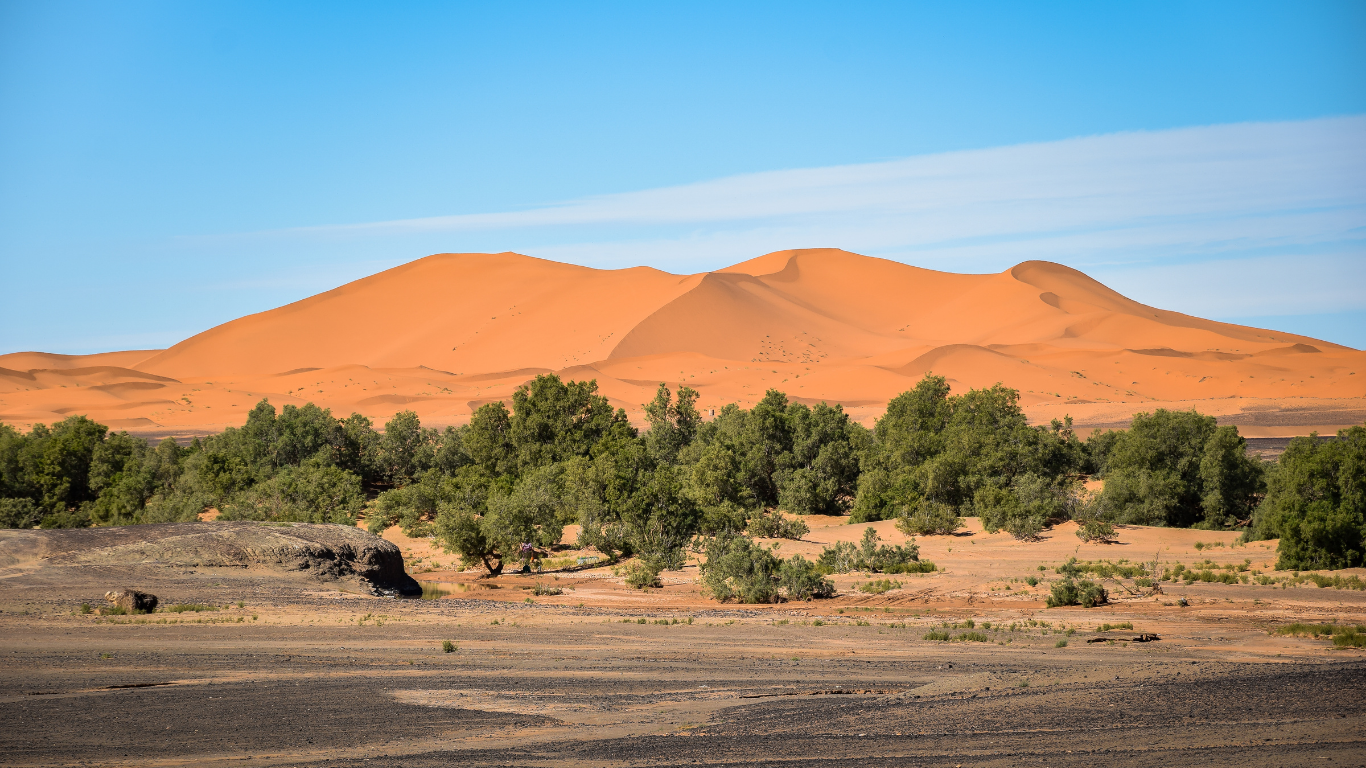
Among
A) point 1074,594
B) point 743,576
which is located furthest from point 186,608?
point 1074,594

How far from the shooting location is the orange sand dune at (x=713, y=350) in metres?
78.4

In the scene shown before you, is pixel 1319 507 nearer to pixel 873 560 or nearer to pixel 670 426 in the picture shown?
pixel 873 560

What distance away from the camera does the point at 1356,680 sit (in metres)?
10.3

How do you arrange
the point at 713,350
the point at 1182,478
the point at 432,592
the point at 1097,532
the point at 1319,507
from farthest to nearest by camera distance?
the point at 713,350 < the point at 1182,478 < the point at 1097,532 < the point at 432,592 < the point at 1319,507

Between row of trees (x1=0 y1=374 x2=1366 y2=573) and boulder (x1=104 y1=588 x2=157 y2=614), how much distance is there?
25.6ft

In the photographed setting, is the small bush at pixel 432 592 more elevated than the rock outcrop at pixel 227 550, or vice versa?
the rock outcrop at pixel 227 550

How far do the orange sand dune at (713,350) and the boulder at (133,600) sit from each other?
54.8 meters

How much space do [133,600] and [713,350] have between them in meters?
85.4

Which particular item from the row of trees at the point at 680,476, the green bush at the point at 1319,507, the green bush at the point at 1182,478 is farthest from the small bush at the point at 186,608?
the green bush at the point at 1182,478

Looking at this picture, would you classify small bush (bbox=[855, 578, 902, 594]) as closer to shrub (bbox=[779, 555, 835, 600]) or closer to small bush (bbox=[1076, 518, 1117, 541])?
shrub (bbox=[779, 555, 835, 600])

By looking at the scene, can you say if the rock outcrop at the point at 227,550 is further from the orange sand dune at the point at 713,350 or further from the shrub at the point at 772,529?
the orange sand dune at the point at 713,350

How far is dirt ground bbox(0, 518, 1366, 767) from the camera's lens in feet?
27.2

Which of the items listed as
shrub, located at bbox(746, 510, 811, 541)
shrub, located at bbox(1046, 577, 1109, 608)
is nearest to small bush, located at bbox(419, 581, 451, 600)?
shrub, located at bbox(746, 510, 811, 541)

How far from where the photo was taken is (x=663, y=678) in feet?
37.8
